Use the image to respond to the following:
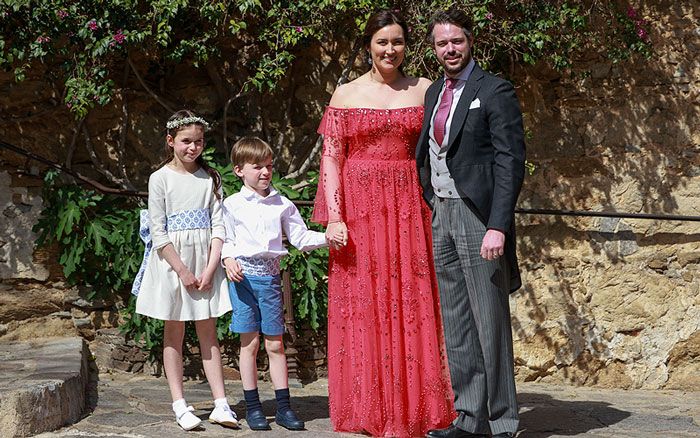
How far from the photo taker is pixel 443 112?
4.01m

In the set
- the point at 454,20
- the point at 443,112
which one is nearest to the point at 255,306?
the point at 443,112

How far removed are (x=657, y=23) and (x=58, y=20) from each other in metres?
3.83

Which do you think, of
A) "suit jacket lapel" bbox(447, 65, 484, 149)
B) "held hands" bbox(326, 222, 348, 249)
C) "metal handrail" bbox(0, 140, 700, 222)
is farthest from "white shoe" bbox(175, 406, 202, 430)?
"metal handrail" bbox(0, 140, 700, 222)

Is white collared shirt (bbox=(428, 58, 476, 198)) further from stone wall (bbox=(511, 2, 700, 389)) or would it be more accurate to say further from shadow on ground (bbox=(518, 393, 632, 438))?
stone wall (bbox=(511, 2, 700, 389))

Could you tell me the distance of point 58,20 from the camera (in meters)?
5.82

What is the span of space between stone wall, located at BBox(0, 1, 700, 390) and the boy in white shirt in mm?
1825

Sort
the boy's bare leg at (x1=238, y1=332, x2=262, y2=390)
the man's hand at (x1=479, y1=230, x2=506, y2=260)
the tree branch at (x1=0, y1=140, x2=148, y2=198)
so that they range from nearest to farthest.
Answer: the man's hand at (x1=479, y1=230, x2=506, y2=260) → the boy's bare leg at (x1=238, y1=332, x2=262, y2=390) → the tree branch at (x1=0, y1=140, x2=148, y2=198)

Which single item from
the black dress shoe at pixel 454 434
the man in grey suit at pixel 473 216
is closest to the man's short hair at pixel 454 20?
the man in grey suit at pixel 473 216

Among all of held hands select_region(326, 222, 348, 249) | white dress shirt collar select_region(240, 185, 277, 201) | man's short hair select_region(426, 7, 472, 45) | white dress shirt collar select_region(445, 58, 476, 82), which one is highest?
man's short hair select_region(426, 7, 472, 45)

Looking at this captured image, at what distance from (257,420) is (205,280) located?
0.68 m

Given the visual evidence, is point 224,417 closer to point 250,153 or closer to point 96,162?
point 250,153

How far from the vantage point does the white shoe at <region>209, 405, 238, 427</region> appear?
4.30 metres

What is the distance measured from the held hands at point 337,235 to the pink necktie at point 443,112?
0.60 m

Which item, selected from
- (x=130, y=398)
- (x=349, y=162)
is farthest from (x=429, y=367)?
(x=130, y=398)
